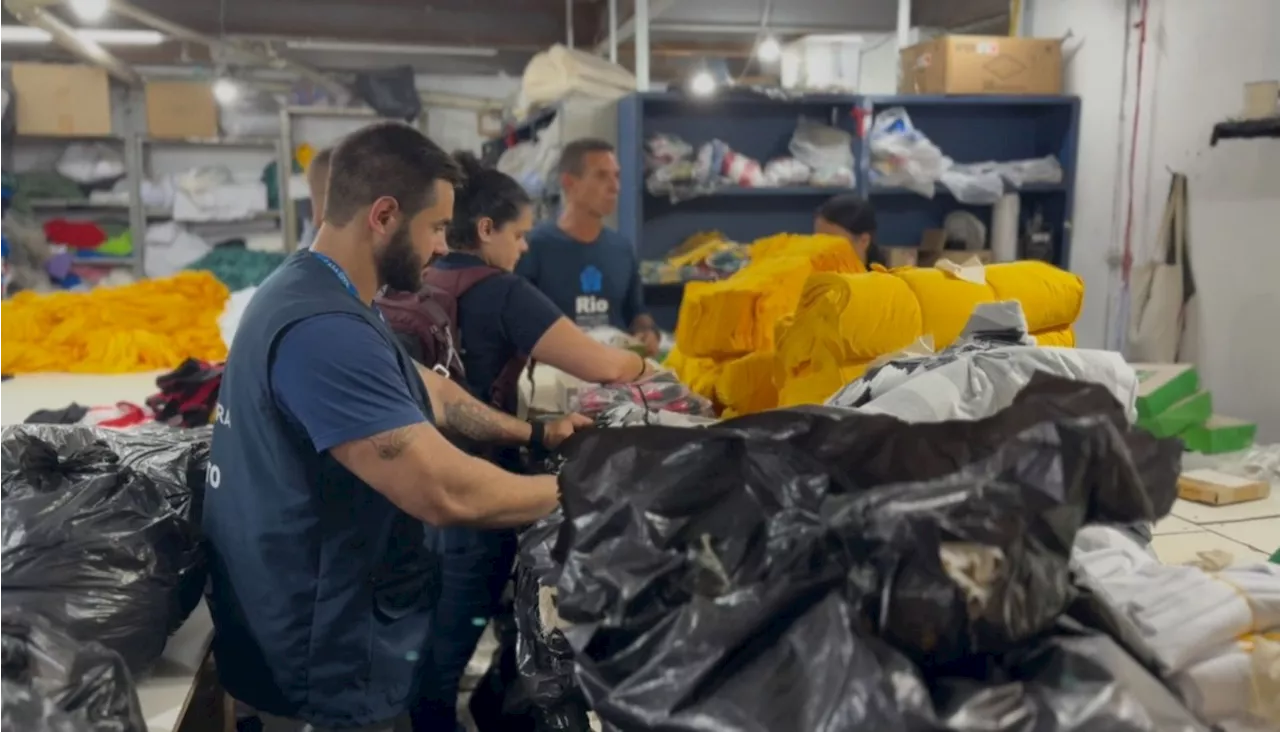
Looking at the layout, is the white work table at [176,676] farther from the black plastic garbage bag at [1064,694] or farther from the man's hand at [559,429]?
the black plastic garbage bag at [1064,694]

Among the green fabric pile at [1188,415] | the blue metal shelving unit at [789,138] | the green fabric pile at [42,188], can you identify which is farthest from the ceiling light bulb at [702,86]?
the green fabric pile at [42,188]

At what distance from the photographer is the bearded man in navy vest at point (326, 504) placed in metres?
1.61

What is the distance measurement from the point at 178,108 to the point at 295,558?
7.37m

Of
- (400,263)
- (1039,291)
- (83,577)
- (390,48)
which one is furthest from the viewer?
(390,48)

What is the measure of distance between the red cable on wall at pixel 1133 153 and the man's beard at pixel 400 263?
138 inches

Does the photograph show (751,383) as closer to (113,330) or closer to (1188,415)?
(1188,415)

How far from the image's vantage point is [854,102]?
4.48 metres

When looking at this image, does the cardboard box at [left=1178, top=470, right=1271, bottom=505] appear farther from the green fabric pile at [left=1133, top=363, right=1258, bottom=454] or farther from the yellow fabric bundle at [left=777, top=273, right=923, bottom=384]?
the yellow fabric bundle at [left=777, top=273, right=923, bottom=384]

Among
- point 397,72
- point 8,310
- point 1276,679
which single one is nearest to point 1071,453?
point 1276,679

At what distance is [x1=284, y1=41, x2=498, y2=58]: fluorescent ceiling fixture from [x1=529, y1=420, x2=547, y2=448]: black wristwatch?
5427 millimetres

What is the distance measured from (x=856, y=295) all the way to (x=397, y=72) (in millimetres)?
7064

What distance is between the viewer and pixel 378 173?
187 cm

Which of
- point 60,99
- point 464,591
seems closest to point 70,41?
point 60,99

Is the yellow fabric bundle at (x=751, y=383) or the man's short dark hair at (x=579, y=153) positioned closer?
the yellow fabric bundle at (x=751, y=383)
